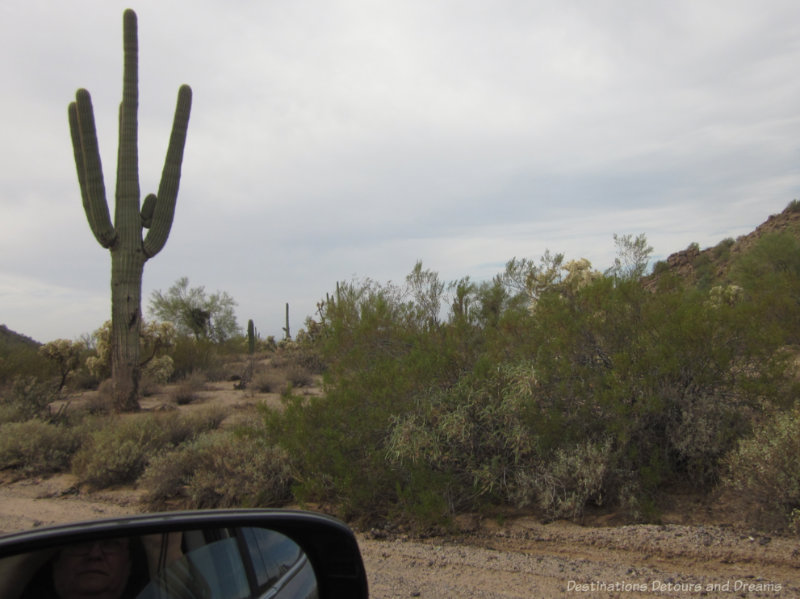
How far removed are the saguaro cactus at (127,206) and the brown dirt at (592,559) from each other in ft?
31.7

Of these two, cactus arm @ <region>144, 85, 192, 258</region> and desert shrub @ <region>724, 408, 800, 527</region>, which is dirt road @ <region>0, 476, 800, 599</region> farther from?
cactus arm @ <region>144, 85, 192, 258</region>

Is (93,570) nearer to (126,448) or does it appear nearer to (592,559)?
(592,559)

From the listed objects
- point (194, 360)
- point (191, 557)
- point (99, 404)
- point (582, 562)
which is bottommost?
point (582, 562)

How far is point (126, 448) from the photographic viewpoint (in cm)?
935

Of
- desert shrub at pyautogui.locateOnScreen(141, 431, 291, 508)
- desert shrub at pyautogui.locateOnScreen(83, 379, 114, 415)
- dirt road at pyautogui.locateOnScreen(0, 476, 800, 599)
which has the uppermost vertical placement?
desert shrub at pyautogui.locateOnScreen(83, 379, 114, 415)

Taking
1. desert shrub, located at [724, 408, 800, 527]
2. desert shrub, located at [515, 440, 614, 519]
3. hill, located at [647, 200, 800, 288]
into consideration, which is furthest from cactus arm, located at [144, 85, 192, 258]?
hill, located at [647, 200, 800, 288]

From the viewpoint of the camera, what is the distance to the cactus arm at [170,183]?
1430 centimetres

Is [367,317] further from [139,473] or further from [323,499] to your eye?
[139,473]

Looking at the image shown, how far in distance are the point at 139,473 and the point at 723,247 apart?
116 ft

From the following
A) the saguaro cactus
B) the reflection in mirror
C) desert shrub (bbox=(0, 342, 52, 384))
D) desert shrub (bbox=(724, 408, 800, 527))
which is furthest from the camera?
desert shrub (bbox=(0, 342, 52, 384))

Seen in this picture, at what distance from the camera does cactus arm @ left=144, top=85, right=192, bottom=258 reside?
Answer: 46.9 feet

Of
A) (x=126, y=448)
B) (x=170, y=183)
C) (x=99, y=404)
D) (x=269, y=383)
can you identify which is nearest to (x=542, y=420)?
(x=126, y=448)

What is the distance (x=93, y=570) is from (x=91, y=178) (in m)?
14.6

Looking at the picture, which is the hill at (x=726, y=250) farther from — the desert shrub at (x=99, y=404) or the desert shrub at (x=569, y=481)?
the desert shrub at (x=569, y=481)
